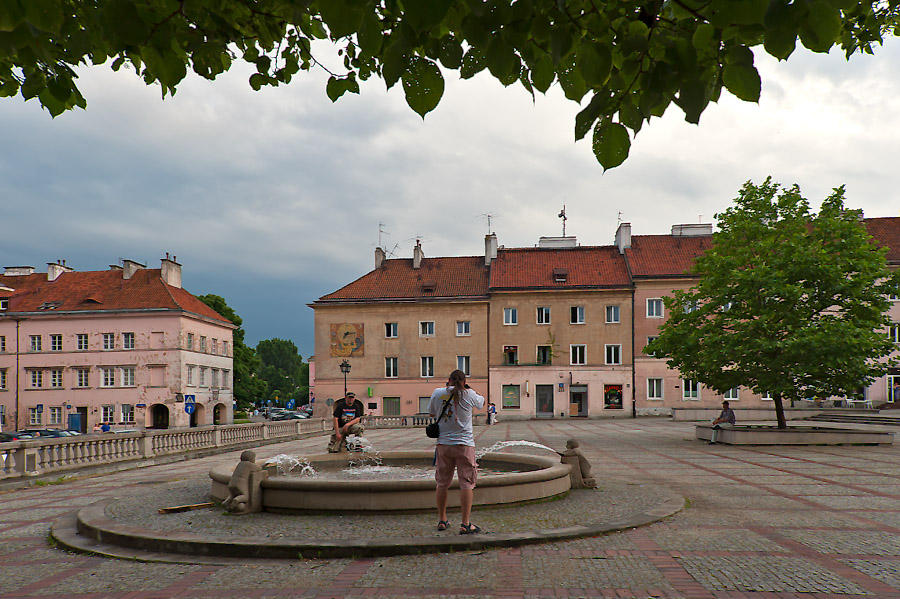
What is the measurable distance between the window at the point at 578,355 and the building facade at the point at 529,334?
0.08m

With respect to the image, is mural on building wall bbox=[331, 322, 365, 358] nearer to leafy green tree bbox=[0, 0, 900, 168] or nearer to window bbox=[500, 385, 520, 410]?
window bbox=[500, 385, 520, 410]

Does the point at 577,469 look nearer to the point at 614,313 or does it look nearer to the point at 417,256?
the point at 614,313

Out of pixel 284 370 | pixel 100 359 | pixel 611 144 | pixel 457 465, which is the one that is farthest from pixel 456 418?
pixel 284 370

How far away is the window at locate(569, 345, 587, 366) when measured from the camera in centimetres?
5138

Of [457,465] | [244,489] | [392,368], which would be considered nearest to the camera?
[457,465]

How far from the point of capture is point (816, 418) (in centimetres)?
4253

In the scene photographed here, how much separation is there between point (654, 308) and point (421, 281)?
18375 mm

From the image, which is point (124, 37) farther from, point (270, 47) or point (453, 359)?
point (453, 359)

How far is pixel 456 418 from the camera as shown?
26.3 feet

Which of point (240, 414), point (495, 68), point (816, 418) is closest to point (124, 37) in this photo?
point (495, 68)

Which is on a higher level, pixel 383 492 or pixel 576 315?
pixel 576 315

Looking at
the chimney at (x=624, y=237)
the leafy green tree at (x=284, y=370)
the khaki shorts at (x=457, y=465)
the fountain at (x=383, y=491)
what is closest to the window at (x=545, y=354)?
the chimney at (x=624, y=237)

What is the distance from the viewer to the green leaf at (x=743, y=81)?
9.04 feet

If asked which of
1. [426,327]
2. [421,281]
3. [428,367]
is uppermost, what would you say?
[421,281]
